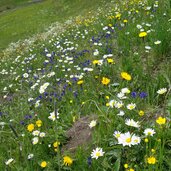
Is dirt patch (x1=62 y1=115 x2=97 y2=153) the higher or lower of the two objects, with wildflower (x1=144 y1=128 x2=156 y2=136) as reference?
lower

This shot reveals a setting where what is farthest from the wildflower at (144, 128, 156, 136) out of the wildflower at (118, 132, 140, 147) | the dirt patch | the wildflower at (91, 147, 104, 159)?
the dirt patch

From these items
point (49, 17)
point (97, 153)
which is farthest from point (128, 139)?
point (49, 17)

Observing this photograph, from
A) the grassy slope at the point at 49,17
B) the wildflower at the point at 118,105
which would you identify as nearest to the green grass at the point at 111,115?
the wildflower at the point at 118,105

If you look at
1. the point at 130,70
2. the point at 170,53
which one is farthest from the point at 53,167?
the point at 170,53

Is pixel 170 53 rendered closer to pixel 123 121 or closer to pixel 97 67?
pixel 97 67

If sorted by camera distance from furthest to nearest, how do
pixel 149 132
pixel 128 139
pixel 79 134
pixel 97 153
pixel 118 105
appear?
1. pixel 79 134
2. pixel 118 105
3. pixel 97 153
4. pixel 149 132
5. pixel 128 139

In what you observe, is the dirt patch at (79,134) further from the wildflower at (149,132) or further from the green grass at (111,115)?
the wildflower at (149,132)

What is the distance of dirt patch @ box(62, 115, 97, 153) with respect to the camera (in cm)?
436

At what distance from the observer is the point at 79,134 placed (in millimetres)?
4645

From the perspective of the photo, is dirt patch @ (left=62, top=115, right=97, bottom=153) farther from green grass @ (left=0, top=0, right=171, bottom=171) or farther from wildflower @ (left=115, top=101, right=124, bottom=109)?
wildflower @ (left=115, top=101, right=124, bottom=109)

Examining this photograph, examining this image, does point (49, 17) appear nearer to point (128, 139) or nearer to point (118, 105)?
point (118, 105)

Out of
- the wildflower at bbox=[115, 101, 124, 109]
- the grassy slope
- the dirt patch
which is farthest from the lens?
the grassy slope

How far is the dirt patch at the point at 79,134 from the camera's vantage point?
436 centimetres

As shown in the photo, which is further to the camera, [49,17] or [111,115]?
[49,17]
